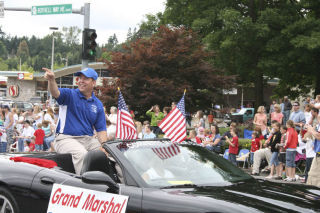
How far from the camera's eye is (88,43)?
1466cm

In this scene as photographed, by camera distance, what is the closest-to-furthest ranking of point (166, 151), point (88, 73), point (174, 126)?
point (166, 151) → point (88, 73) → point (174, 126)

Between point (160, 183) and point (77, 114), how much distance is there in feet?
6.61

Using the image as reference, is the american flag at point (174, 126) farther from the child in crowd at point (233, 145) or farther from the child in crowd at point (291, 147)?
the child in crowd at point (233, 145)

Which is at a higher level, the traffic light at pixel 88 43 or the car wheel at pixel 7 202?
the traffic light at pixel 88 43

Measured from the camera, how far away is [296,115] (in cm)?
1598

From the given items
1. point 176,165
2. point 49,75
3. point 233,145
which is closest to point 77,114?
point 49,75

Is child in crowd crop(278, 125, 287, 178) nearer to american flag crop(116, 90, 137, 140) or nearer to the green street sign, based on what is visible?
american flag crop(116, 90, 137, 140)

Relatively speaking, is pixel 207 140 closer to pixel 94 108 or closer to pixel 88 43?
pixel 88 43

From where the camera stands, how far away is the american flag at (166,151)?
5141 mm

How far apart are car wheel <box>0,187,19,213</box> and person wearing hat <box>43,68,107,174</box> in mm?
831

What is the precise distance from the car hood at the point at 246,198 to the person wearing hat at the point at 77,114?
1992mm

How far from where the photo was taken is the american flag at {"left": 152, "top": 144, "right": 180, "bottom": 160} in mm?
5141

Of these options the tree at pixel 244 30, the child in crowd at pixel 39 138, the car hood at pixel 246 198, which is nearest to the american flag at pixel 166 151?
the car hood at pixel 246 198

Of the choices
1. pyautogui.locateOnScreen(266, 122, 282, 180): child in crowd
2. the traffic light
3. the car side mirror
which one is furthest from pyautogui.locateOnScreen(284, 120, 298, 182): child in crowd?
the car side mirror
